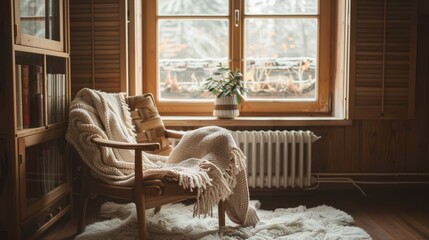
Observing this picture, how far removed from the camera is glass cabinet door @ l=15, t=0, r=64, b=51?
2.16 metres

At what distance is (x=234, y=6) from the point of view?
3.40m

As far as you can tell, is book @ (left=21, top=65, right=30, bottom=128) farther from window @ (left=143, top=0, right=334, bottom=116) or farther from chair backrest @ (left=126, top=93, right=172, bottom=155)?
window @ (left=143, top=0, right=334, bottom=116)

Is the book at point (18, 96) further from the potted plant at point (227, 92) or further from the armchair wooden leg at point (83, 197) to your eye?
the potted plant at point (227, 92)

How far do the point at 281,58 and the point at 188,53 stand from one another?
2.24ft

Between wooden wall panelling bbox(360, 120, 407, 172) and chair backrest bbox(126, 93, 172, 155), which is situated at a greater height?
chair backrest bbox(126, 93, 172, 155)

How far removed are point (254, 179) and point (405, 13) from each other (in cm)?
150

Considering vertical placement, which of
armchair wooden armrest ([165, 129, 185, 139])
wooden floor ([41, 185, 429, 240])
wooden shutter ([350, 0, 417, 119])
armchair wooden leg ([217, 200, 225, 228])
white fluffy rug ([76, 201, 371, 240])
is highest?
wooden shutter ([350, 0, 417, 119])

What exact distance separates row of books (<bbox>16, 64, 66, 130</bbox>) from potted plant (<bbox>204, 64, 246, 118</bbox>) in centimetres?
103

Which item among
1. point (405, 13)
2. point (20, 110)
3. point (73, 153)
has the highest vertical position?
point (405, 13)

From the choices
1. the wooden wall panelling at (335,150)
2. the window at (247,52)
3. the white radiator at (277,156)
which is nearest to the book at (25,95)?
the window at (247,52)

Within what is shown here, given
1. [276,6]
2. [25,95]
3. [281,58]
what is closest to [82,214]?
[25,95]

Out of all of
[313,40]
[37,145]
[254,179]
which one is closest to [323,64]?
[313,40]

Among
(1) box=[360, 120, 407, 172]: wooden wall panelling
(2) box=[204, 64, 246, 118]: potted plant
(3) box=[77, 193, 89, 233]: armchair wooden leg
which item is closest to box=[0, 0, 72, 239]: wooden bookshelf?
(3) box=[77, 193, 89, 233]: armchair wooden leg

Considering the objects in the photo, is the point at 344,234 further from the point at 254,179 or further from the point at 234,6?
the point at 234,6
